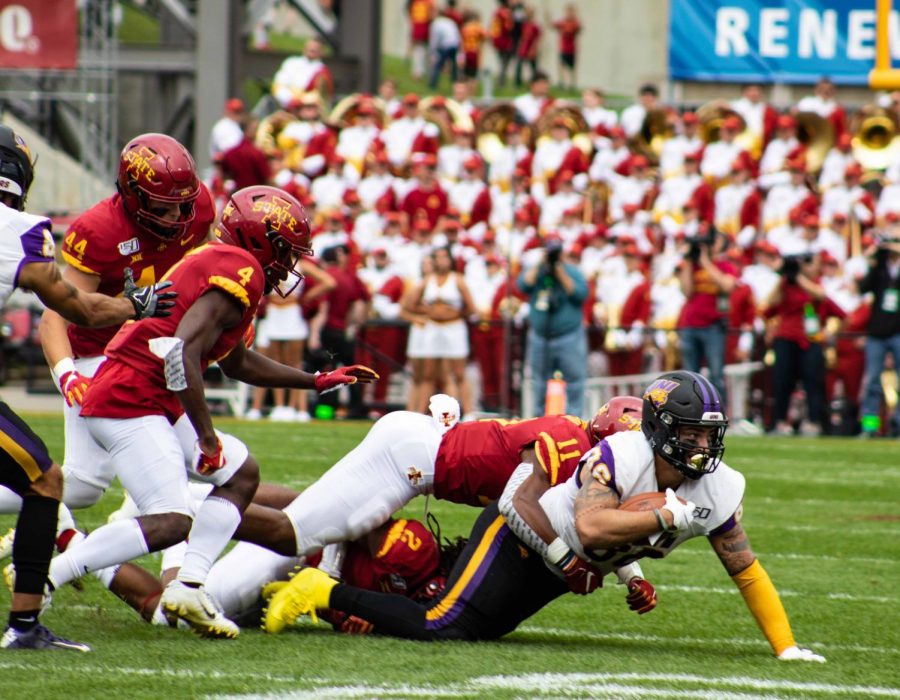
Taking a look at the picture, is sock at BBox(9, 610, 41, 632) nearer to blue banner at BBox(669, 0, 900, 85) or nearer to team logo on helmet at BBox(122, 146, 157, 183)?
team logo on helmet at BBox(122, 146, 157, 183)

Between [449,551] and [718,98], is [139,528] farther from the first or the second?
[718,98]

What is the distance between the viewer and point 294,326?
46.5 feet

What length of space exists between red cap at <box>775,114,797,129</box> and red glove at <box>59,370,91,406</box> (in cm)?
1424

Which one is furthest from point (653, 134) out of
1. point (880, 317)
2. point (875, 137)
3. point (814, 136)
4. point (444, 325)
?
point (444, 325)

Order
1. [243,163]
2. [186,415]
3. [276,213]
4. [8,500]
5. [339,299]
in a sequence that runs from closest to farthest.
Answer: [186,415] → [276,213] → [8,500] → [339,299] → [243,163]

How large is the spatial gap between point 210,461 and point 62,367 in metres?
0.90

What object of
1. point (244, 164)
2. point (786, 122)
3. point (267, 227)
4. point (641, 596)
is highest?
point (786, 122)

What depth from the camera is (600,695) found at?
4.45m

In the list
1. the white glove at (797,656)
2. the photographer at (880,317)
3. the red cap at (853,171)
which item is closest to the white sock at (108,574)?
the white glove at (797,656)

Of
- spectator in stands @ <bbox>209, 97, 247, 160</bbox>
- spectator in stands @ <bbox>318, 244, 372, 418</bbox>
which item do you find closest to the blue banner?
spectator in stands @ <bbox>209, 97, 247, 160</bbox>

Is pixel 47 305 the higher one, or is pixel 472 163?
pixel 472 163

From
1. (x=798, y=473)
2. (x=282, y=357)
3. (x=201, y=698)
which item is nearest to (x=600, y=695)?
(x=201, y=698)

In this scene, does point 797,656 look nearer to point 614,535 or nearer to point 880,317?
point 614,535

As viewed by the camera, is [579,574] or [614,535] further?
[579,574]
